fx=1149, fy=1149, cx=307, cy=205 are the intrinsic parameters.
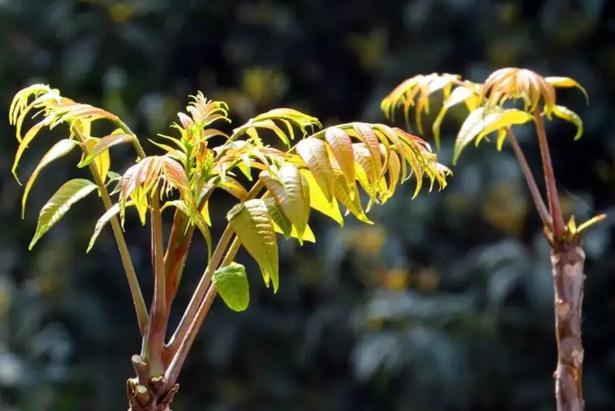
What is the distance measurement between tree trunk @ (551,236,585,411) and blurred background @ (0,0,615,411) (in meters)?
1.24

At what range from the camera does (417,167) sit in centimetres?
57

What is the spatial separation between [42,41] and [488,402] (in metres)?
1.15

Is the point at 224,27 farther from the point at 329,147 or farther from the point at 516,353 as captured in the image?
the point at 329,147

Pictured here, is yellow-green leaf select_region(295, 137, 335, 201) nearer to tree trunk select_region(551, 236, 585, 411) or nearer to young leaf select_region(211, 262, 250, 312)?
young leaf select_region(211, 262, 250, 312)

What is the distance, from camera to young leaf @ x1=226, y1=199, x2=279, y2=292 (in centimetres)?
50

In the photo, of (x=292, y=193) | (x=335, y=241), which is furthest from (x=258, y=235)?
(x=335, y=241)

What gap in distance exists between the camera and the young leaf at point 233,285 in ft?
1.62

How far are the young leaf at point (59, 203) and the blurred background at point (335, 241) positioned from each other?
148cm

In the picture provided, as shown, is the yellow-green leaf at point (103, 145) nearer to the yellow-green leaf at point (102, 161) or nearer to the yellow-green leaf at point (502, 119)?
the yellow-green leaf at point (102, 161)

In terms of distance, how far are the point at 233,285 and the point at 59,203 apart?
95mm

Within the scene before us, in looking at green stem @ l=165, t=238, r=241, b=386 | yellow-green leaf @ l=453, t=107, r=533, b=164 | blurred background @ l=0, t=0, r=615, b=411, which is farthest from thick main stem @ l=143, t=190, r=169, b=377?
blurred background @ l=0, t=0, r=615, b=411

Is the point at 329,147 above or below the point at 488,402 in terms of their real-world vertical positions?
above

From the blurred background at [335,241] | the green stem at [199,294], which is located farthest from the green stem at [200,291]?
the blurred background at [335,241]

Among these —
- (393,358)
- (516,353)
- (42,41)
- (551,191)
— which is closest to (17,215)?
(42,41)
